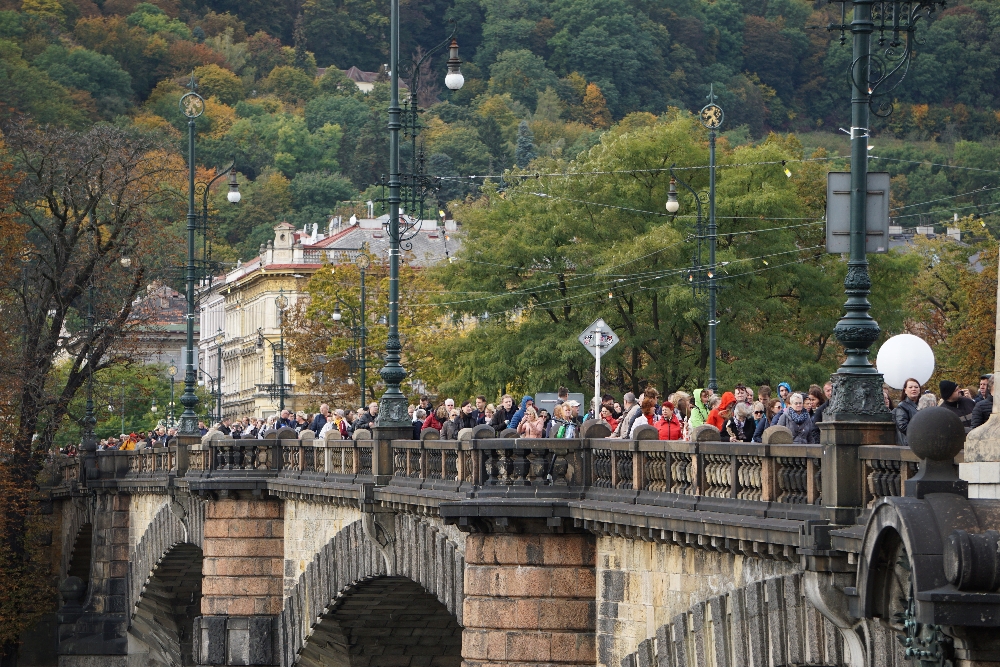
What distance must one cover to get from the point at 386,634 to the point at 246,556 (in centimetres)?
312

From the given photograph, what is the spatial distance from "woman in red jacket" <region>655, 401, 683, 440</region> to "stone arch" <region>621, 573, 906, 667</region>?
189 cm

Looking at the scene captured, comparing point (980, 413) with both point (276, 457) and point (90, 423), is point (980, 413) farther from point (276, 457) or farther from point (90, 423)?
point (90, 423)

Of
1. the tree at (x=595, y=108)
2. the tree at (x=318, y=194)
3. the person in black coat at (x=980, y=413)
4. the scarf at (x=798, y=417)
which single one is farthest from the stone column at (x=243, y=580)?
the tree at (x=595, y=108)

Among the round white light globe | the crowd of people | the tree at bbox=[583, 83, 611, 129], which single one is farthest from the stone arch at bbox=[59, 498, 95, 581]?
the tree at bbox=[583, 83, 611, 129]

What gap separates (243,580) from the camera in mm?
35656

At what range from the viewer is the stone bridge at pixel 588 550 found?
1115 cm

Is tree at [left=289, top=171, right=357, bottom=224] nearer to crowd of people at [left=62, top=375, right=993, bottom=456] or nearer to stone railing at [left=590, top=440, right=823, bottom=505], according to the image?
crowd of people at [left=62, top=375, right=993, bottom=456]

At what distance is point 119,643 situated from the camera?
181ft

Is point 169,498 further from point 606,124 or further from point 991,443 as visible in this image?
point 606,124

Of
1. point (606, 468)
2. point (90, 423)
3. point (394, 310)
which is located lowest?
Result: point (606, 468)

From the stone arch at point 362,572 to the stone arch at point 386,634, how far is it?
0.27 metres

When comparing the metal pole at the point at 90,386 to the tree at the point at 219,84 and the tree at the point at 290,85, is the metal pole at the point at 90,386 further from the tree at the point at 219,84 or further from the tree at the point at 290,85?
the tree at the point at 290,85

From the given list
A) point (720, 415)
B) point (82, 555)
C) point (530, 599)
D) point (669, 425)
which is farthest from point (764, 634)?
point (82, 555)

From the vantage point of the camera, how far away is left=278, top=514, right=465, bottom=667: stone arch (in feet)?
79.4
